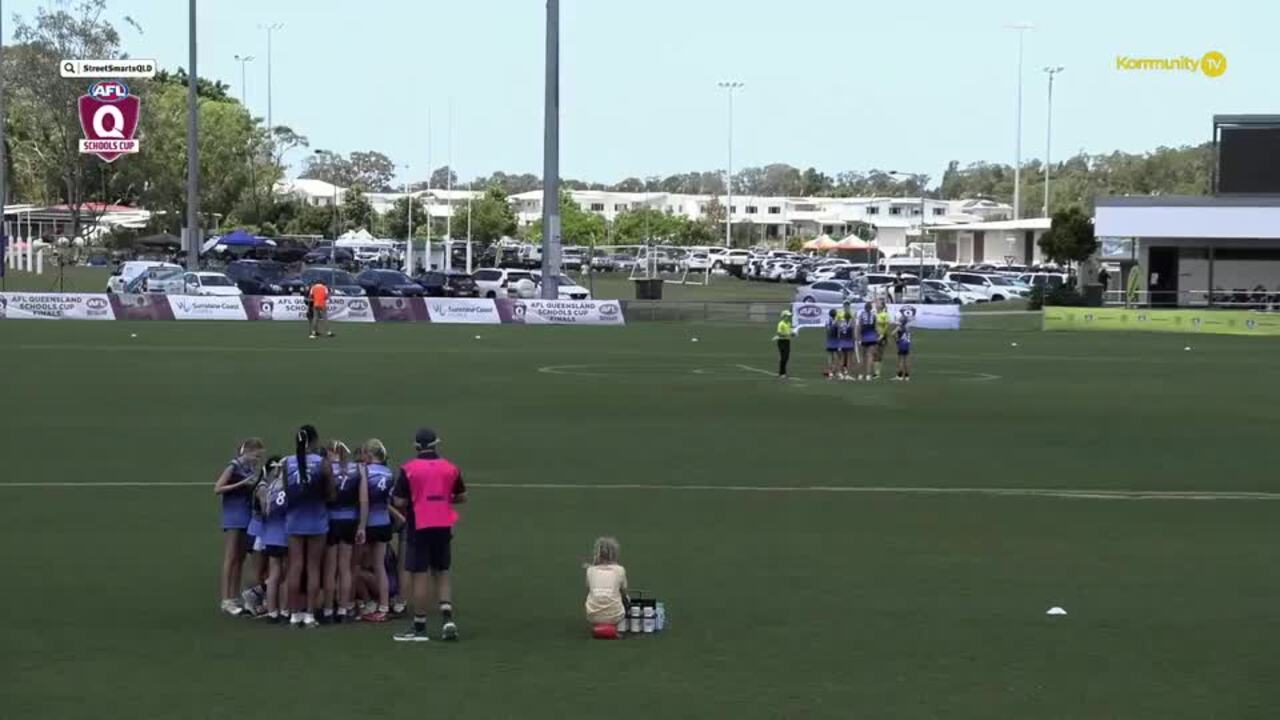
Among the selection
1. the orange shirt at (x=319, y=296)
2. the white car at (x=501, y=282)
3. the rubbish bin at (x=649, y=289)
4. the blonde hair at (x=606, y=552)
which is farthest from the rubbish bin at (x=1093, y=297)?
the blonde hair at (x=606, y=552)

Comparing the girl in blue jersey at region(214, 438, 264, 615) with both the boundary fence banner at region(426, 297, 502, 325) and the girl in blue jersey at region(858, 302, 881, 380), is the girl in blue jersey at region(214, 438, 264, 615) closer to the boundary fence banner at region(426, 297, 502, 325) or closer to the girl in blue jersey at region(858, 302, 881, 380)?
the girl in blue jersey at region(858, 302, 881, 380)

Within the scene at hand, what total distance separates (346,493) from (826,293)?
60.6m

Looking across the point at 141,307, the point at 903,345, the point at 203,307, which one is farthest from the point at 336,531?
the point at 203,307

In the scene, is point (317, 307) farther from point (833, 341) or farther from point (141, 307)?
point (833, 341)

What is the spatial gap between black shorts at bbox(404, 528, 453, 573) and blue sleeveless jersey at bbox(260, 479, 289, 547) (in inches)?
36.7

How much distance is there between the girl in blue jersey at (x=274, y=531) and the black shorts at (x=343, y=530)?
0.34 meters

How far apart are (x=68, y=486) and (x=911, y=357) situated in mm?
28768

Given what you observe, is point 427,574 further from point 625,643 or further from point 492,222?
point 492,222

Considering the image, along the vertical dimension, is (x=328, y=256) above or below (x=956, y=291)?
above

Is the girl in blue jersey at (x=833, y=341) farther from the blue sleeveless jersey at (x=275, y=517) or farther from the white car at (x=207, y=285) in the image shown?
the white car at (x=207, y=285)

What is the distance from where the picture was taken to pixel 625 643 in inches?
504

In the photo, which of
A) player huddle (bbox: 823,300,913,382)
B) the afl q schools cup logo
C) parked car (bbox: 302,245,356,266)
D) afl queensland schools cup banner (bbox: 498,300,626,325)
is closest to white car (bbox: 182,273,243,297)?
afl queensland schools cup banner (bbox: 498,300,626,325)

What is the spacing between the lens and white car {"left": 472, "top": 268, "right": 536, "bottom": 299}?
76.6 metres

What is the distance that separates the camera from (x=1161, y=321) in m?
62.2
